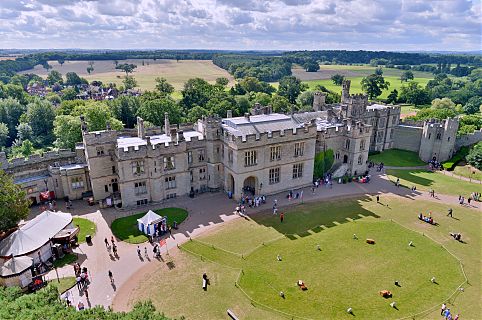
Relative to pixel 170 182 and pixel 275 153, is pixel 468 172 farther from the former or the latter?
pixel 170 182

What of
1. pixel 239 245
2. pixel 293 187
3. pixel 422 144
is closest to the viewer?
pixel 239 245

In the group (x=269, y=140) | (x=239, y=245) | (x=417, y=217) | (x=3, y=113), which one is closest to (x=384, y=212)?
(x=417, y=217)

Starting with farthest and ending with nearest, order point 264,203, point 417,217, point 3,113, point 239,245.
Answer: point 3,113 < point 264,203 < point 417,217 < point 239,245

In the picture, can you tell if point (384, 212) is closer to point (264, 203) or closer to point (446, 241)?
point (446, 241)

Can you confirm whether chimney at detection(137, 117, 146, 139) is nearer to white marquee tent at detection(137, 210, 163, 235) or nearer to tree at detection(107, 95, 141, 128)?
white marquee tent at detection(137, 210, 163, 235)

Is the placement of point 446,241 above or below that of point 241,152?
below

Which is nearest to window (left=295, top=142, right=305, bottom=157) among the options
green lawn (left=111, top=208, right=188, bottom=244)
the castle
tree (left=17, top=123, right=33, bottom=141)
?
the castle
